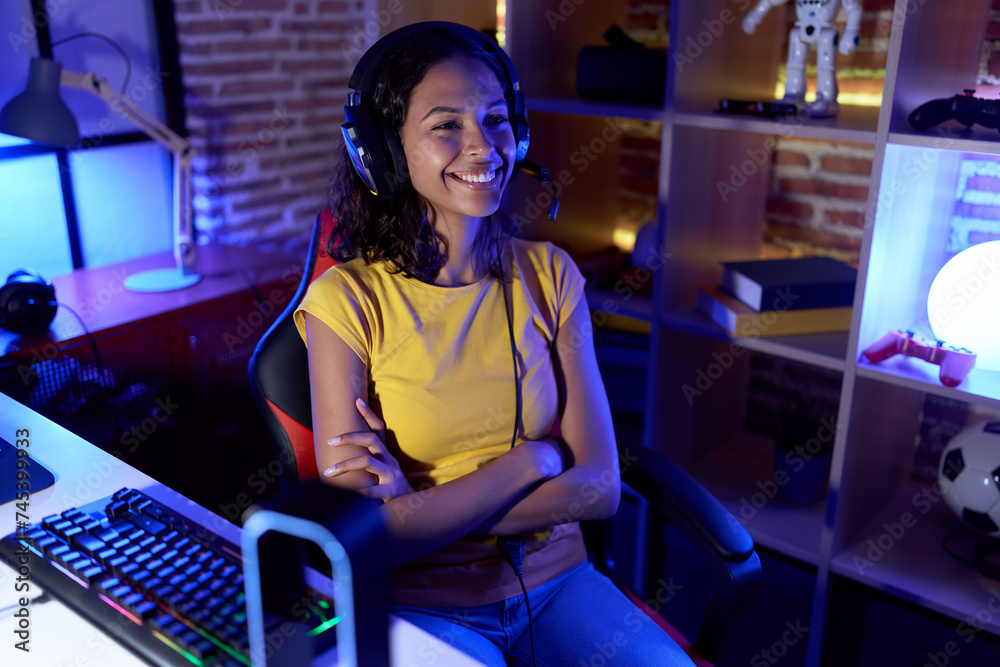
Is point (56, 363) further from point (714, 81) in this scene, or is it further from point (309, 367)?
point (714, 81)

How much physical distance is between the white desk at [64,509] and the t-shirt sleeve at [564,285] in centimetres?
67

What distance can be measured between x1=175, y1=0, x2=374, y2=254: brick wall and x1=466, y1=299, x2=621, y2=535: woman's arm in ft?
5.07

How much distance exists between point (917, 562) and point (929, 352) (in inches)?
18.2

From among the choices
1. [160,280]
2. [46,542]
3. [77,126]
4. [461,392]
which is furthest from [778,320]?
[77,126]

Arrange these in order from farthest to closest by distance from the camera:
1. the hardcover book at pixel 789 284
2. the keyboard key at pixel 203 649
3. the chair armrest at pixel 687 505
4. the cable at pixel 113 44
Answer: the cable at pixel 113 44
the hardcover book at pixel 789 284
the chair armrest at pixel 687 505
the keyboard key at pixel 203 649

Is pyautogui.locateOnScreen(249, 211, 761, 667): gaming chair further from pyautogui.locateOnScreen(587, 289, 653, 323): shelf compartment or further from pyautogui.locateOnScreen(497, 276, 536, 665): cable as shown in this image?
pyautogui.locateOnScreen(587, 289, 653, 323): shelf compartment

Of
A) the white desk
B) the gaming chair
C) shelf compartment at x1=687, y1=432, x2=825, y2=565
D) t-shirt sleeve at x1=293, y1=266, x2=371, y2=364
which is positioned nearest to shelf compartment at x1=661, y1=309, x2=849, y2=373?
shelf compartment at x1=687, y1=432, x2=825, y2=565

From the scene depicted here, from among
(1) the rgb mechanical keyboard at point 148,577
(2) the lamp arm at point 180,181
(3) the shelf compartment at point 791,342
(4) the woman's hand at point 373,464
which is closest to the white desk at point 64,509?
(1) the rgb mechanical keyboard at point 148,577

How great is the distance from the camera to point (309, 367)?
4.12ft

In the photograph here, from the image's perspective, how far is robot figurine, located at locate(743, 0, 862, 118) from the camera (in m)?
1.60

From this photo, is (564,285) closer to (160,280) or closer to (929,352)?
(929,352)

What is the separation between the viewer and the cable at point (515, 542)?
1.25 m

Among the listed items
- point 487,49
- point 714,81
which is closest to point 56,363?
point 487,49

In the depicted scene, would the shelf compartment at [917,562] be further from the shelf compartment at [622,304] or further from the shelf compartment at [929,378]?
the shelf compartment at [622,304]
